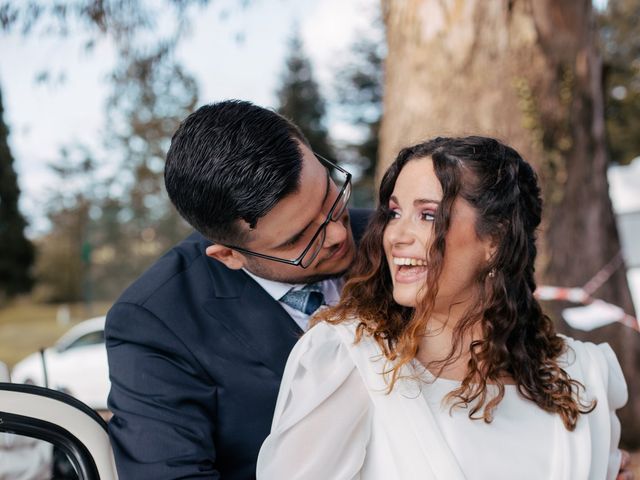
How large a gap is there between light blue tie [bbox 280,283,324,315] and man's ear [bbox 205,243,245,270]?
191 millimetres

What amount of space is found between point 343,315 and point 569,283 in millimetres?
3183

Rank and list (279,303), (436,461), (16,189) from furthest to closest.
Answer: (16,189) → (279,303) → (436,461)

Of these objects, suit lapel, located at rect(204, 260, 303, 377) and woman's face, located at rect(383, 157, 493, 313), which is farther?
suit lapel, located at rect(204, 260, 303, 377)

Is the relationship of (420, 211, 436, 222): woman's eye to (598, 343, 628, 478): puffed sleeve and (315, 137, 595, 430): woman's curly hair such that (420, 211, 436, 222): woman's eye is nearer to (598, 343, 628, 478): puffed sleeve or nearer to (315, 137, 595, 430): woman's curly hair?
(315, 137, 595, 430): woman's curly hair

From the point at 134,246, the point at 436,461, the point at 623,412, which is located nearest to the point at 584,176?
the point at 623,412

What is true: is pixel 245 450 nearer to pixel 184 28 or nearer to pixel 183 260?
pixel 183 260

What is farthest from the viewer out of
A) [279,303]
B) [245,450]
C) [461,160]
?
[279,303]

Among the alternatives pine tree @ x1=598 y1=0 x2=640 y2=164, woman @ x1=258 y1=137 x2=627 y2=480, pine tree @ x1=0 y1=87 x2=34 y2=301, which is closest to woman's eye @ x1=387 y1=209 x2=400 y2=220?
woman @ x1=258 y1=137 x2=627 y2=480

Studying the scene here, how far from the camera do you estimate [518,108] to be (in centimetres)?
435

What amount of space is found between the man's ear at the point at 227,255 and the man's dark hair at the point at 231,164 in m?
0.10

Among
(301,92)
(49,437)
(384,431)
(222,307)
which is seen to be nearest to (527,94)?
(222,307)

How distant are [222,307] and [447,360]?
738 millimetres

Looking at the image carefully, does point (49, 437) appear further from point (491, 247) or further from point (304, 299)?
point (491, 247)

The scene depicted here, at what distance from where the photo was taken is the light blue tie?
229 centimetres
